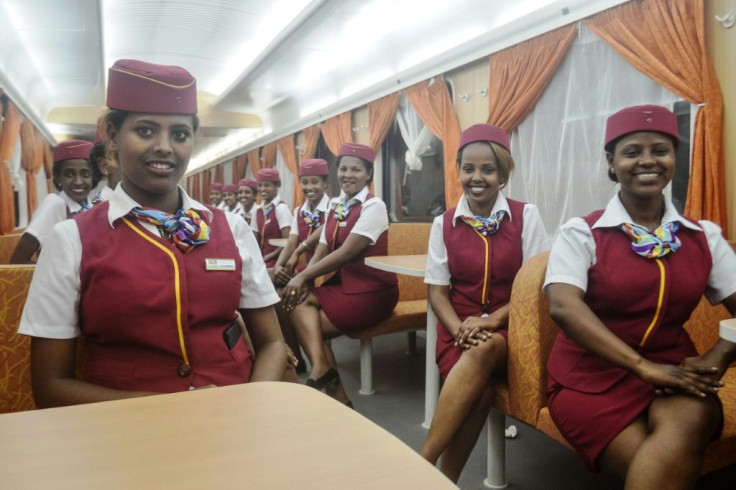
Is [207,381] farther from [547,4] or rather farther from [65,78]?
[65,78]

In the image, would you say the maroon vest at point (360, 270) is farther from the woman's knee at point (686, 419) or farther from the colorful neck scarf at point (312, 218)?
the woman's knee at point (686, 419)

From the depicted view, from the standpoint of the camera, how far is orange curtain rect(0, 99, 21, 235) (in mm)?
7301

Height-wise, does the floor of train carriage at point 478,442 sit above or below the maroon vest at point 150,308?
below

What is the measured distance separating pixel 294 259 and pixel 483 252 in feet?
5.97

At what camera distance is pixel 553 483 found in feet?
7.54

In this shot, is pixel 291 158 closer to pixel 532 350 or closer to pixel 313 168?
pixel 313 168

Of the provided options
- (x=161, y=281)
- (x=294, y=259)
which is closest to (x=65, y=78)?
(x=294, y=259)

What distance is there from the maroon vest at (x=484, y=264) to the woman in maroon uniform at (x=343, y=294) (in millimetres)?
858

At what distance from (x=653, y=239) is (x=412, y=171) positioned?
5151mm

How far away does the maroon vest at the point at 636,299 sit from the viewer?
1.68 meters

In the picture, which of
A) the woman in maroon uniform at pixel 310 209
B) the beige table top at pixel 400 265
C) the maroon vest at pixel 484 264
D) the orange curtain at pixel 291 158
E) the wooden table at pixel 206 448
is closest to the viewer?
the wooden table at pixel 206 448

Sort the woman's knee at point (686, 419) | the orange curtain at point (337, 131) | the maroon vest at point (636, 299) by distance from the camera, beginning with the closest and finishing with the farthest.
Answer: the woman's knee at point (686, 419), the maroon vest at point (636, 299), the orange curtain at point (337, 131)

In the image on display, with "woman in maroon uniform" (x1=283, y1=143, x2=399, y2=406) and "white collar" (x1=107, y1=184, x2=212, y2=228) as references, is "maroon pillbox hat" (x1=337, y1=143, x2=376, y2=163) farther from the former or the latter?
"white collar" (x1=107, y1=184, x2=212, y2=228)

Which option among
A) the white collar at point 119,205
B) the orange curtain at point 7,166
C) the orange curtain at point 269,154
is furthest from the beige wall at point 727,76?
the orange curtain at point 269,154
